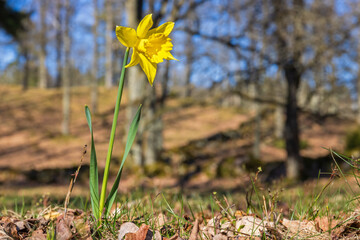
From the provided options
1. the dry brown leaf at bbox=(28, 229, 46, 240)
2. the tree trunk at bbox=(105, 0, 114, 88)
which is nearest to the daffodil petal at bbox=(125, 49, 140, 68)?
the dry brown leaf at bbox=(28, 229, 46, 240)

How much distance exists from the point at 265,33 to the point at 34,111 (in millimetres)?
16469

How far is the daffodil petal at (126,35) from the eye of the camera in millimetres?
1256

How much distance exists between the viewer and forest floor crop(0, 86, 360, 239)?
4.12 m

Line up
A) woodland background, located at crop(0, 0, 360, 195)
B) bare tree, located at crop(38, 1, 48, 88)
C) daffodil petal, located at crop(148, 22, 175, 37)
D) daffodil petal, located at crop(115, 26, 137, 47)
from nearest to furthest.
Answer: daffodil petal, located at crop(115, 26, 137, 47) < daffodil petal, located at crop(148, 22, 175, 37) < woodland background, located at crop(0, 0, 360, 195) < bare tree, located at crop(38, 1, 48, 88)

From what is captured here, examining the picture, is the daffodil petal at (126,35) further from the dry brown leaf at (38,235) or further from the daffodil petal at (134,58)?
the dry brown leaf at (38,235)

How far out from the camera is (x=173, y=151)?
1127 centimetres

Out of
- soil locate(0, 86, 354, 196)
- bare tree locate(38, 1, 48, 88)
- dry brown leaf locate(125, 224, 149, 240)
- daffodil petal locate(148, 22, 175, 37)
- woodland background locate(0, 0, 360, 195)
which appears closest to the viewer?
dry brown leaf locate(125, 224, 149, 240)

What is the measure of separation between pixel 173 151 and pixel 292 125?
523cm

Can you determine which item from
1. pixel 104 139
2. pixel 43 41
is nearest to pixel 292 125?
pixel 104 139

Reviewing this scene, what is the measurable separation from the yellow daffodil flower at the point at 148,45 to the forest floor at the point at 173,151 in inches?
32.7

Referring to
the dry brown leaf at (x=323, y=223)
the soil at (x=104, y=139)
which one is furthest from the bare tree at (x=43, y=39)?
the dry brown leaf at (x=323, y=223)

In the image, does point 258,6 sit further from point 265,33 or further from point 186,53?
point 186,53

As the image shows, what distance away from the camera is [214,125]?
16.8m

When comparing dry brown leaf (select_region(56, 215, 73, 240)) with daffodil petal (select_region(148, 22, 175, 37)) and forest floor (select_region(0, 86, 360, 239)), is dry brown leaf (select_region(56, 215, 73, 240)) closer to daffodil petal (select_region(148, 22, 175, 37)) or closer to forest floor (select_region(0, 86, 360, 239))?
forest floor (select_region(0, 86, 360, 239))
